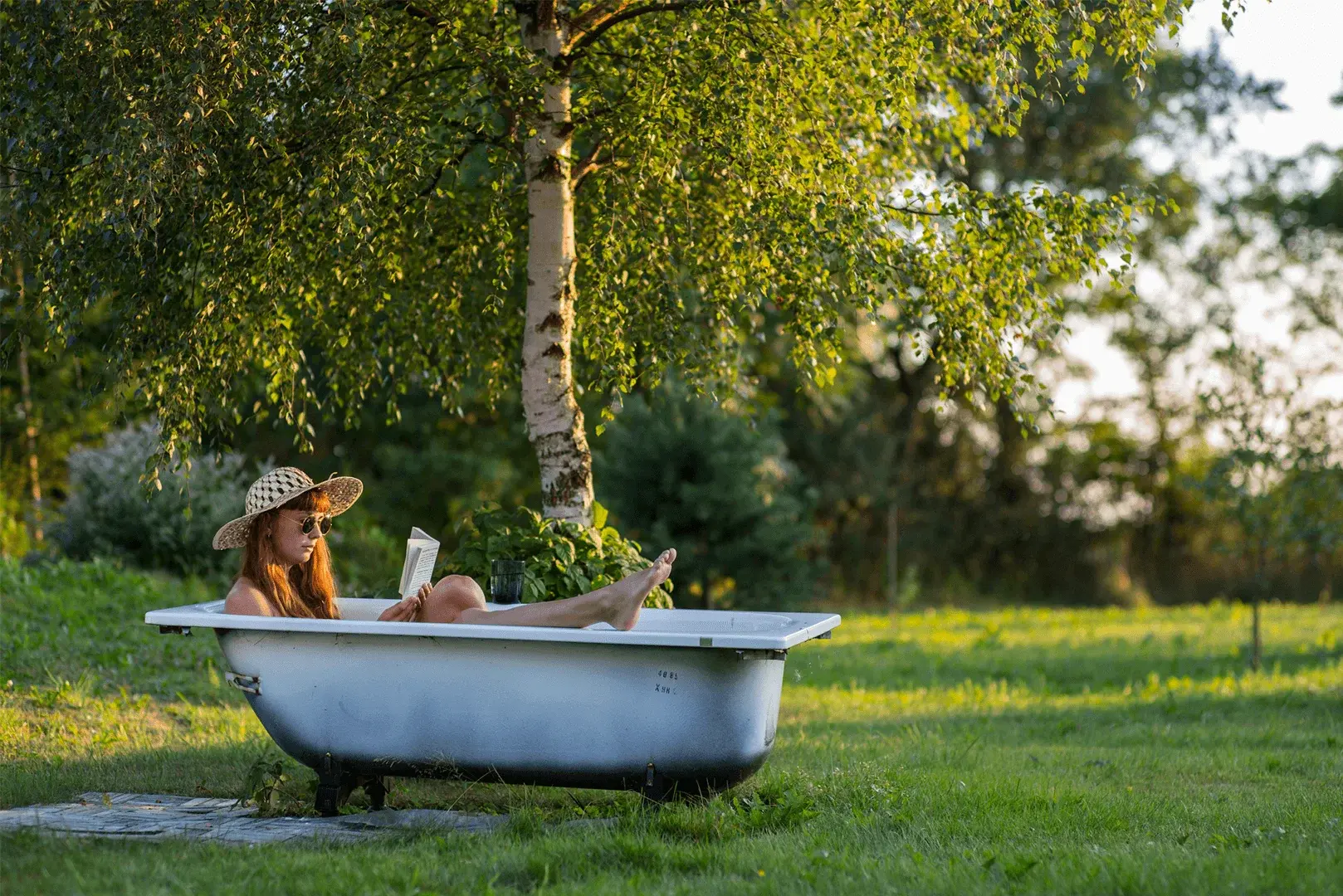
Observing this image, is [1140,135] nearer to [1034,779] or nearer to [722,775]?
[1034,779]

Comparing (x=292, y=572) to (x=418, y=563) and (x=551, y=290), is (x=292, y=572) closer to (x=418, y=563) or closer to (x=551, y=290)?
(x=418, y=563)

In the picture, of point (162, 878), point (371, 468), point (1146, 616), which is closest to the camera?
point (162, 878)

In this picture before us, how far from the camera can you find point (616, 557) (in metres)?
6.02

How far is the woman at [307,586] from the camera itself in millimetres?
4410

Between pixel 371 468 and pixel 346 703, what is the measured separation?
13.8 meters

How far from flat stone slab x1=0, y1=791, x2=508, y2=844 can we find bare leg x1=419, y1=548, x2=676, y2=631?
638 millimetres

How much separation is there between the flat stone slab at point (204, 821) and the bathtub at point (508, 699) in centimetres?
15

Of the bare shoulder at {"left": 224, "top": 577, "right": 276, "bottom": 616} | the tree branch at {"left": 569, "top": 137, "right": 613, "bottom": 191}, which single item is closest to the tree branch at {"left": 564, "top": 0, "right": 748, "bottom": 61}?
the tree branch at {"left": 569, "top": 137, "right": 613, "bottom": 191}

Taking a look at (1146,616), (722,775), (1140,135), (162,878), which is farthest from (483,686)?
(1140,135)

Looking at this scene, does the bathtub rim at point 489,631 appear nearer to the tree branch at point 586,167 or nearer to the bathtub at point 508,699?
the bathtub at point 508,699

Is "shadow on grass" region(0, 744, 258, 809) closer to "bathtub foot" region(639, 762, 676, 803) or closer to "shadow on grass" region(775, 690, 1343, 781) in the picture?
"bathtub foot" region(639, 762, 676, 803)

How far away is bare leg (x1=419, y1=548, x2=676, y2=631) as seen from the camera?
4.35 meters

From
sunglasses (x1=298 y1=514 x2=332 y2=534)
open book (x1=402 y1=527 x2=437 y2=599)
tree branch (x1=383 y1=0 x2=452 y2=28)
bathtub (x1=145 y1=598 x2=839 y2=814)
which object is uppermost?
tree branch (x1=383 y1=0 x2=452 y2=28)

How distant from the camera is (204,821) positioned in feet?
13.6
